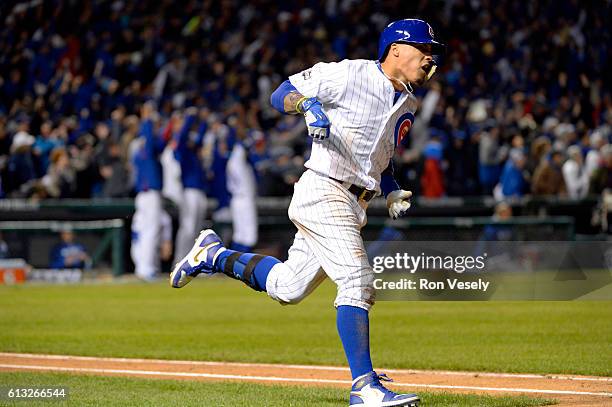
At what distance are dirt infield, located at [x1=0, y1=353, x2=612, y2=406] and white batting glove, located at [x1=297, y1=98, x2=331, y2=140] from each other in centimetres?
207

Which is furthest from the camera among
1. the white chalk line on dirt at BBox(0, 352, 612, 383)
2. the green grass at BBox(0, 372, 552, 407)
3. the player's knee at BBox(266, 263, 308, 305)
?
the white chalk line on dirt at BBox(0, 352, 612, 383)

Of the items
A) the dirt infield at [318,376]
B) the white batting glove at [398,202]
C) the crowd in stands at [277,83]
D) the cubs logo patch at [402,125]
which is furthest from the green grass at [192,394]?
the crowd in stands at [277,83]

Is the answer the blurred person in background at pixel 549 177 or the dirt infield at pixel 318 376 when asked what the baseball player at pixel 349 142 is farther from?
the blurred person in background at pixel 549 177

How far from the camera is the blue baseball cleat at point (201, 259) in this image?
7.93 meters

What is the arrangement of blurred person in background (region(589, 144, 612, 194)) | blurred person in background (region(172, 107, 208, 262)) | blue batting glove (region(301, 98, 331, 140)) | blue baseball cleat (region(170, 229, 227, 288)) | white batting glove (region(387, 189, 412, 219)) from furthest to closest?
blurred person in background (region(589, 144, 612, 194))
blurred person in background (region(172, 107, 208, 262))
blue baseball cleat (region(170, 229, 227, 288))
white batting glove (region(387, 189, 412, 219))
blue batting glove (region(301, 98, 331, 140))

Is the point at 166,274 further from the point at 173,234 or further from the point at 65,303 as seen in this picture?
the point at 65,303

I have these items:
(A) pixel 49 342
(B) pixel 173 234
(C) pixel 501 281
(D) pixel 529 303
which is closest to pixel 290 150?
(B) pixel 173 234

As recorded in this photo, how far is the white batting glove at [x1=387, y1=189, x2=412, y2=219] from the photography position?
7304 mm

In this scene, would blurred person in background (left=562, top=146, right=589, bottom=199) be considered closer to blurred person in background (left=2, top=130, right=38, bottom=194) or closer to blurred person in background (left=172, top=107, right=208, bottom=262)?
blurred person in background (left=172, top=107, right=208, bottom=262)

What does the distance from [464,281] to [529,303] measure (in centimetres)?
84

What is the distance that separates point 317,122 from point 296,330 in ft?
19.7

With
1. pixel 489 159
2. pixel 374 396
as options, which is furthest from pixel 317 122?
pixel 489 159

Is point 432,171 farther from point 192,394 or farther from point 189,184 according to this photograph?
point 192,394

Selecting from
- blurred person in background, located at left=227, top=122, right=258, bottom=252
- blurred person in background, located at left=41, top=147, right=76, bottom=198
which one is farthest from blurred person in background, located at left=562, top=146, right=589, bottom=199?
blurred person in background, located at left=41, top=147, right=76, bottom=198
